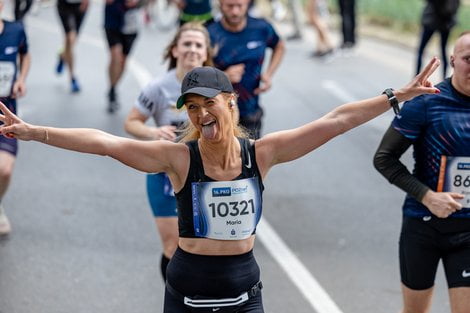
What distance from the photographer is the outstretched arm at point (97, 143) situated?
429 centimetres

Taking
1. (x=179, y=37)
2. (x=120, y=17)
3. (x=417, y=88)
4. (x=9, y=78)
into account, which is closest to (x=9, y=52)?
(x=9, y=78)

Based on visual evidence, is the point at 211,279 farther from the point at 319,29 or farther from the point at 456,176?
the point at 319,29

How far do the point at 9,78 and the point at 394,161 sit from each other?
3.45 m

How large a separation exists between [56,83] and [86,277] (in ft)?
27.2

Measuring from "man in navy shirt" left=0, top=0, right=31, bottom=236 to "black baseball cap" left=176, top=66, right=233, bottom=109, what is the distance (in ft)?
10.9

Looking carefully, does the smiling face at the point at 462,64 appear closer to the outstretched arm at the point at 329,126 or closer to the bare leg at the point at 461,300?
the outstretched arm at the point at 329,126

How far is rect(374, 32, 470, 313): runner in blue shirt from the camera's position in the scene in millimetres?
5059

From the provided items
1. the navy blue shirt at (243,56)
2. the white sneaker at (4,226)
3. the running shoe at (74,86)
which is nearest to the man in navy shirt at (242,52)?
the navy blue shirt at (243,56)

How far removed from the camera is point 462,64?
505 centimetres

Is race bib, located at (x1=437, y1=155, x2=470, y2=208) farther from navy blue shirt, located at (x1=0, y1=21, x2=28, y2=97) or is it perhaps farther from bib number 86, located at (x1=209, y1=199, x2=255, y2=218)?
navy blue shirt, located at (x1=0, y1=21, x2=28, y2=97)

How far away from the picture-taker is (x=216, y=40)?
25.9 ft

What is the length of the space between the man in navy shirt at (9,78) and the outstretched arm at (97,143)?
121 inches

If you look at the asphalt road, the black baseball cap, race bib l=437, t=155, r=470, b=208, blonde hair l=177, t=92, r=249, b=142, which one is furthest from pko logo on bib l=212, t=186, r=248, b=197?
the asphalt road

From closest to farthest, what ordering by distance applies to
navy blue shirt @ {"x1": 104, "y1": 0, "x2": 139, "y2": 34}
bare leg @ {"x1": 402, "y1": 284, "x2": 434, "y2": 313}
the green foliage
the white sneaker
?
bare leg @ {"x1": 402, "y1": 284, "x2": 434, "y2": 313} → the white sneaker → navy blue shirt @ {"x1": 104, "y1": 0, "x2": 139, "y2": 34} → the green foliage
